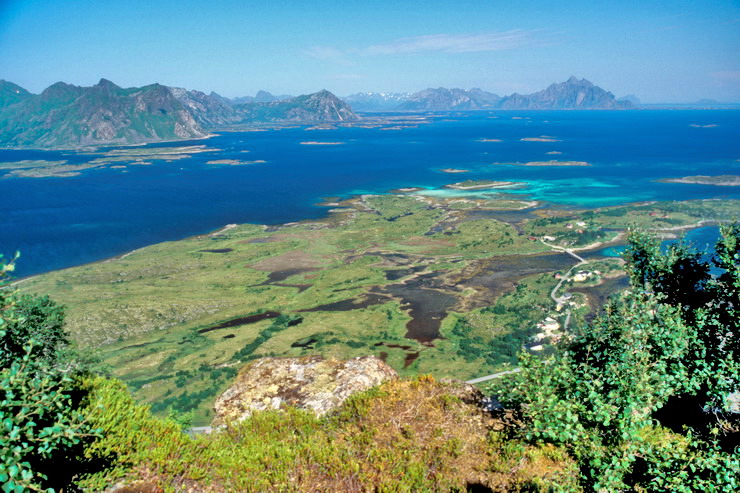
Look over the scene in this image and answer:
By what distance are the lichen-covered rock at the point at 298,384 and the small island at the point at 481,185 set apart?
463 feet

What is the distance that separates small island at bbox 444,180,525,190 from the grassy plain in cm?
3823

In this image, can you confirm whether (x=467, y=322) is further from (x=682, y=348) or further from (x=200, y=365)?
(x=682, y=348)

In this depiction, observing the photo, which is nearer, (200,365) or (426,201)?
(200,365)

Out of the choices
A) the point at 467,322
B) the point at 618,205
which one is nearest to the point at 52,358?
the point at 467,322

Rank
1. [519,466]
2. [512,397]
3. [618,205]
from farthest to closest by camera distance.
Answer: [618,205] < [512,397] < [519,466]

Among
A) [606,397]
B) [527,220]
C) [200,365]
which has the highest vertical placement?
[606,397]

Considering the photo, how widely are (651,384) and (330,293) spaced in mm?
58717

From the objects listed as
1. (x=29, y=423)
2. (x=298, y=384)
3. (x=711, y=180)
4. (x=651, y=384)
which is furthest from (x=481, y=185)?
(x=29, y=423)

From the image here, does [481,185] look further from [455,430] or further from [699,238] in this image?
[455,430]

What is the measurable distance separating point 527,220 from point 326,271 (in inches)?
2439

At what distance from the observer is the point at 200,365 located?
165 feet

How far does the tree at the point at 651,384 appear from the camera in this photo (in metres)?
12.2

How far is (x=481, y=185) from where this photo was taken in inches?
6176

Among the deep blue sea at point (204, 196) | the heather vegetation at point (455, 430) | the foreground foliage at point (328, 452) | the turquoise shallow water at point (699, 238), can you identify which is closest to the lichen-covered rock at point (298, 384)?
the heather vegetation at point (455, 430)
